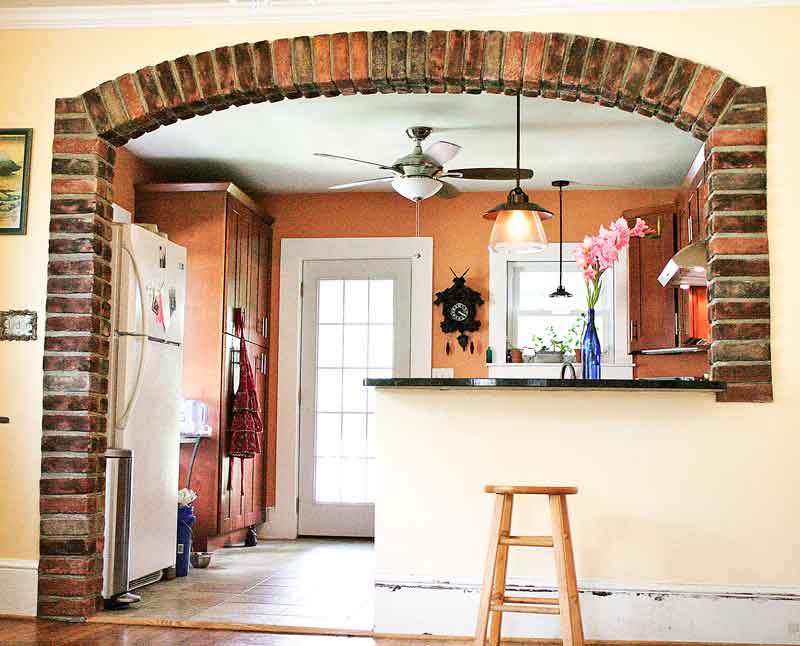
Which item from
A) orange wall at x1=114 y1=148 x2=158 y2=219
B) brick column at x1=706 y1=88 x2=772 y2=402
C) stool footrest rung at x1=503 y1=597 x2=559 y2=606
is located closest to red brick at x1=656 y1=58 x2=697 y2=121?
brick column at x1=706 y1=88 x2=772 y2=402

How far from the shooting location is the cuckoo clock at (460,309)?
23.1ft

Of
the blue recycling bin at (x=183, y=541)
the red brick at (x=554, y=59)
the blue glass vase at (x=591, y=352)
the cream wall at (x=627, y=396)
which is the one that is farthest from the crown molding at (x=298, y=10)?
the blue recycling bin at (x=183, y=541)

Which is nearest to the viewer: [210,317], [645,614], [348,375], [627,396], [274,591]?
[645,614]

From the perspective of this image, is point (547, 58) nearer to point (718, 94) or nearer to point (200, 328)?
point (718, 94)

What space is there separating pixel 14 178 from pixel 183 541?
81.1 inches

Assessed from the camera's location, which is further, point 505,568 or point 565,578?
point 505,568

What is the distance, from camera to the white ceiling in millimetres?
5340

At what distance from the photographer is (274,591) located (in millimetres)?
4746

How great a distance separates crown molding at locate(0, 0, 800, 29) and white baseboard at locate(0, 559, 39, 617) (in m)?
2.23

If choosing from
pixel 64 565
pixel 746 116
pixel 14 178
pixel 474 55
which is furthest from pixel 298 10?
pixel 64 565

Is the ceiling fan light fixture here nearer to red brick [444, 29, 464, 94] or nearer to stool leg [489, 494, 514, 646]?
red brick [444, 29, 464, 94]

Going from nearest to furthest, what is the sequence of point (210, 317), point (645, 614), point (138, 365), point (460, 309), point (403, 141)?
point (645, 614) < point (138, 365) < point (403, 141) < point (210, 317) < point (460, 309)

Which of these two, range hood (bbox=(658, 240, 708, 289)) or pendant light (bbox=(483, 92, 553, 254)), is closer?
range hood (bbox=(658, 240, 708, 289))

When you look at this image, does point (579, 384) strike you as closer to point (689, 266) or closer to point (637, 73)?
point (689, 266)
